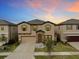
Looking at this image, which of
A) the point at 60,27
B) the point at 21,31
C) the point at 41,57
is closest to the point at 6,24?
the point at 21,31

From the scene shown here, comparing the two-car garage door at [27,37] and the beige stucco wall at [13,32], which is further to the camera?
the beige stucco wall at [13,32]

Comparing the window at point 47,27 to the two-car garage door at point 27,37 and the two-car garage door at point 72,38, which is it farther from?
the two-car garage door at point 72,38

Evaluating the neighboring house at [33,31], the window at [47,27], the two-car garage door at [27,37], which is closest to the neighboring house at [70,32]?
the neighboring house at [33,31]

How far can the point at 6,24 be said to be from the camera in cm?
4500

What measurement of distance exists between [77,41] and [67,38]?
2.51 meters

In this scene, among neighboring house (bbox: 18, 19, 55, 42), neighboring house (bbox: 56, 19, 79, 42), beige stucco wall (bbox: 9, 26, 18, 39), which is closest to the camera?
neighboring house (bbox: 18, 19, 55, 42)

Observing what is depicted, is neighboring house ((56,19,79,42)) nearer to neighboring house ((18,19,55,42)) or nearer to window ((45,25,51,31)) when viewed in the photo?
neighboring house ((18,19,55,42))

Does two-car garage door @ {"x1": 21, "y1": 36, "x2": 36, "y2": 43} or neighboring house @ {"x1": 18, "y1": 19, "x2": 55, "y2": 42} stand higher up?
neighboring house @ {"x1": 18, "y1": 19, "x2": 55, "y2": 42}

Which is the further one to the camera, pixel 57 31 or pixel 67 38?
pixel 57 31

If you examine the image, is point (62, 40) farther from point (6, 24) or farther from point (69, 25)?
point (6, 24)

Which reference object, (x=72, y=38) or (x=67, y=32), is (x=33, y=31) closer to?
(x=67, y=32)

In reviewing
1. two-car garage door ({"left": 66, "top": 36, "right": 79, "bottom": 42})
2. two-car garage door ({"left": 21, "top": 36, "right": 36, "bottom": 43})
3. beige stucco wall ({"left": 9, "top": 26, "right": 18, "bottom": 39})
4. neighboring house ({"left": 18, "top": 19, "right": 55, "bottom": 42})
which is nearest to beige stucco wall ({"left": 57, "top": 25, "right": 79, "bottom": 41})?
two-car garage door ({"left": 66, "top": 36, "right": 79, "bottom": 42})

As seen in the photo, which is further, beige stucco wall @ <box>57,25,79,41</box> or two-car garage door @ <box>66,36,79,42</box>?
beige stucco wall @ <box>57,25,79,41</box>

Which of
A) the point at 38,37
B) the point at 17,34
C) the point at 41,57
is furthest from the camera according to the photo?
the point at 17,34
